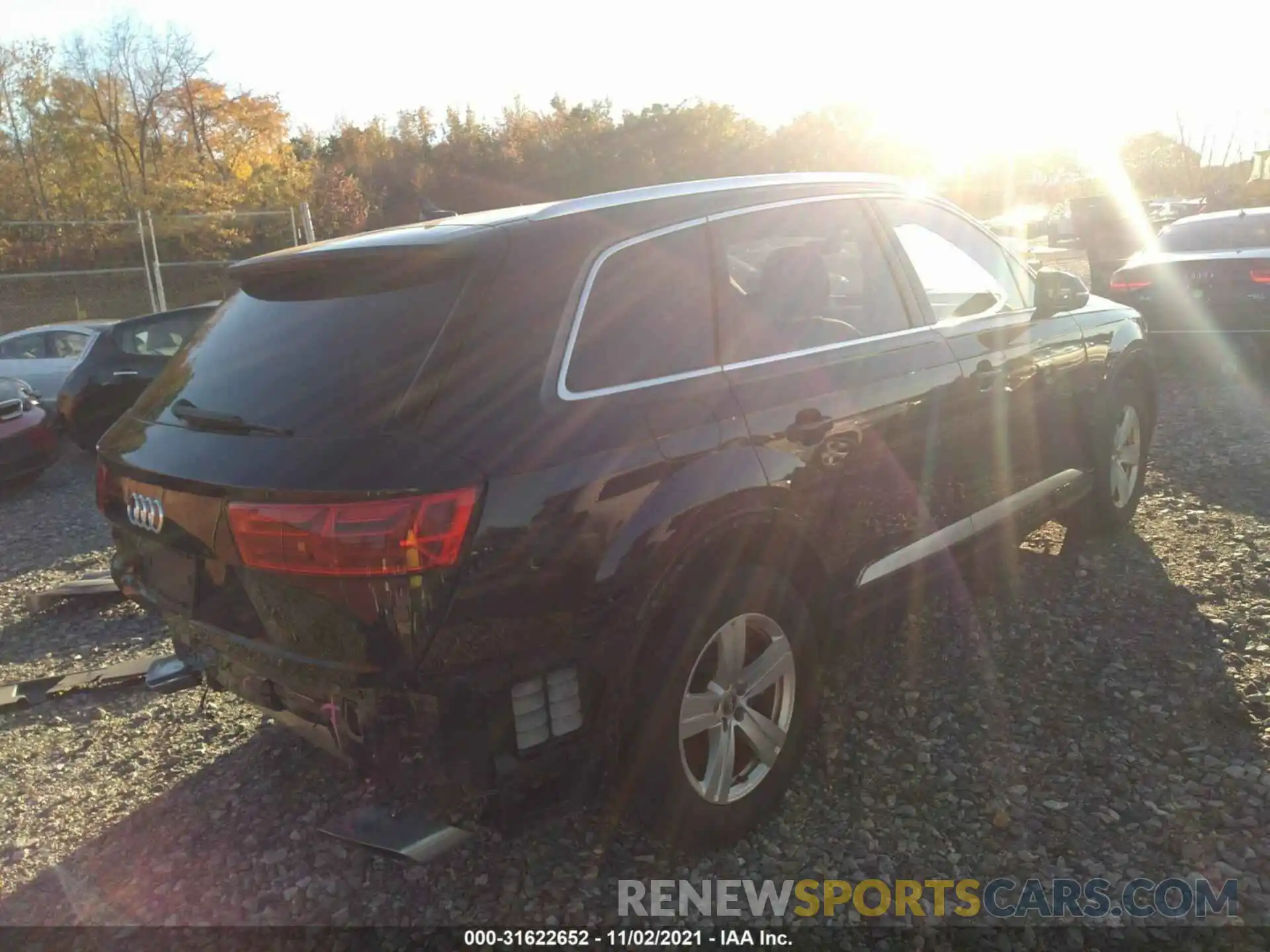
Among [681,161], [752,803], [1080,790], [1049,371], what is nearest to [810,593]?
[752,803]

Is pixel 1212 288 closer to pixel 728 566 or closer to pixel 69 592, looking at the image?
pixel 728 566

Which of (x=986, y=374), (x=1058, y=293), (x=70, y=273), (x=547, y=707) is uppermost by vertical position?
(x=70, y=273)

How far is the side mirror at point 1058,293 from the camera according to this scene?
4.27 m

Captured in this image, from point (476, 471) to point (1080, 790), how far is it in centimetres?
218

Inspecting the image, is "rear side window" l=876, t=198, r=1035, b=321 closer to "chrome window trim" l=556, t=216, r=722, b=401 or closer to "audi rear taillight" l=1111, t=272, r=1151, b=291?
"chrome window trim" l=556, t=216, r=722, b=401

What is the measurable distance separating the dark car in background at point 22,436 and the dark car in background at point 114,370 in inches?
26.2

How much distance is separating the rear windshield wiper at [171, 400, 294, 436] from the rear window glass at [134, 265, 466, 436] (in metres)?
0.02

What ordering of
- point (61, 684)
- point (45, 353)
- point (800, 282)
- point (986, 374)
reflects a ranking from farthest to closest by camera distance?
point (45, 353) < point (61, 684) < point (986, 374) < point (800, 282)

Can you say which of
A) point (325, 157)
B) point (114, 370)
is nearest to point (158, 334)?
point (114, 370)

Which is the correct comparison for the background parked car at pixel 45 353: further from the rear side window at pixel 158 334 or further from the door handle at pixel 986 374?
the door handle at pixel 986 374

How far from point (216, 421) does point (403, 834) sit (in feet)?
3.77

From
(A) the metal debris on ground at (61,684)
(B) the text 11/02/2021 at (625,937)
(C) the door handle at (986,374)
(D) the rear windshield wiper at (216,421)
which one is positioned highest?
(D) the rear windshield wiper at (216,421)

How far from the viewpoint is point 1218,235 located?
29.6 ft

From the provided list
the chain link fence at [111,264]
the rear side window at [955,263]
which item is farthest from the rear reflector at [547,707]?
the chain link fence at [111,264]
